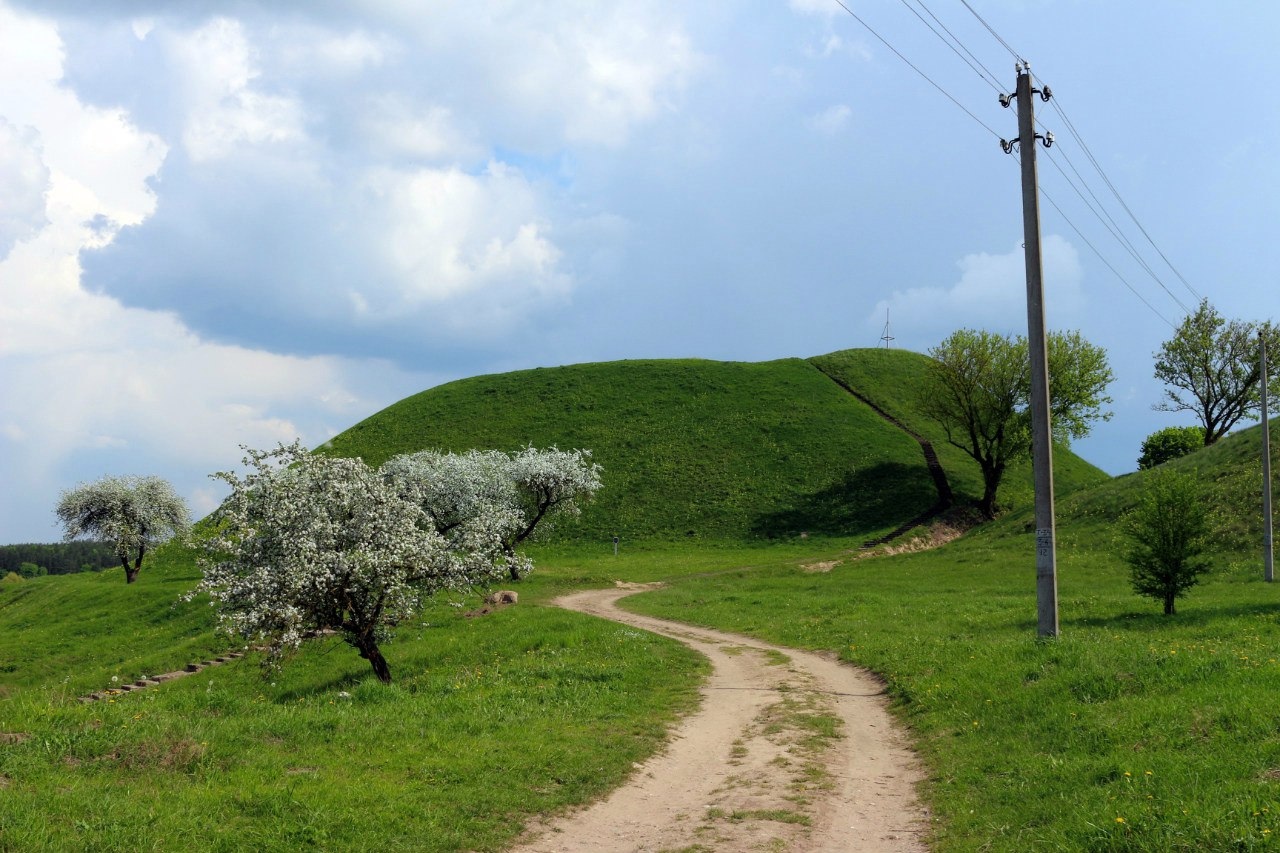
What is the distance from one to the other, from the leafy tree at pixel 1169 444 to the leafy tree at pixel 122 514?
92096 mm

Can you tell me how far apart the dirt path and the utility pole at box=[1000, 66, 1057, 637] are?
4.51m

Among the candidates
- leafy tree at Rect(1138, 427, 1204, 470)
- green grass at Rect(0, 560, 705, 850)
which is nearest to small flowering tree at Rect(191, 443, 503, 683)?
green grass at Rect(0, 560, 705, 850)

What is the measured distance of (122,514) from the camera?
74.5 meters

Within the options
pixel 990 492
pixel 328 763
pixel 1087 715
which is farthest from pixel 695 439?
pixel 328 763

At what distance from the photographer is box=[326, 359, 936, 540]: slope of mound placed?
2990 inches

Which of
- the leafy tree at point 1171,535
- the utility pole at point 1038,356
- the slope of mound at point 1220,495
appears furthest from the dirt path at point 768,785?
the slope of mound at point 1220,495

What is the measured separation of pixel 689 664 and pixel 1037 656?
8.82 meters

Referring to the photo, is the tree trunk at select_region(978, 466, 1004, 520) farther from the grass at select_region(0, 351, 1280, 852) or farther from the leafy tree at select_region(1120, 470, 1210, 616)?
the leafy tree at select_region(1120, 470, 1210, 616)

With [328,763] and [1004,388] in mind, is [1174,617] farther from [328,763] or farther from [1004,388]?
→ [1004,388]

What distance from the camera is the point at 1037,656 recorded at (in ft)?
57.2

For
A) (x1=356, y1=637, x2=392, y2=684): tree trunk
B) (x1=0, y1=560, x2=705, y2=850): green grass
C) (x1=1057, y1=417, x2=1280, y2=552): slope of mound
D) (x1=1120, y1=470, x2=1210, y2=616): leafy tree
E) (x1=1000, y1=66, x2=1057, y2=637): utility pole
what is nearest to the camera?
(x1=0, y1=560, x2=705, y2=850): green grass

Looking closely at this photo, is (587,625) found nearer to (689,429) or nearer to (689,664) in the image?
(689,664)

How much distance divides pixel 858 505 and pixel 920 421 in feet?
84.0

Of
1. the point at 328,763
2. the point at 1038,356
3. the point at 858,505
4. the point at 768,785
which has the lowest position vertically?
the point at 768,785
